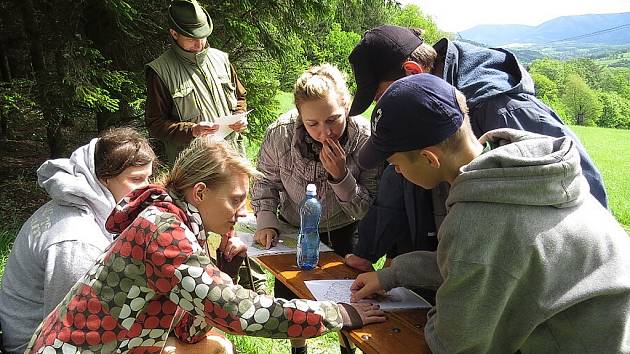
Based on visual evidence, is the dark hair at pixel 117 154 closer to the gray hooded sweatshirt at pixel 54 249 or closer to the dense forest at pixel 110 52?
the gray hooded sweatshirt at pixel 54 249

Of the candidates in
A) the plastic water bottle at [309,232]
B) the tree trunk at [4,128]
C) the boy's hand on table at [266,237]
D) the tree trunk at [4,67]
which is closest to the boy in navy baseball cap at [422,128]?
the plastic water bottle at [309,232]

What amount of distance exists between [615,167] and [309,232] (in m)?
15.6

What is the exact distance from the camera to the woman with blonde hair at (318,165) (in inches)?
97.0

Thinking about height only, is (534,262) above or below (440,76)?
below

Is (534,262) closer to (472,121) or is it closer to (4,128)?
(472,121)

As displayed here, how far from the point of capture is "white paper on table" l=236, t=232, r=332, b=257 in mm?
2523

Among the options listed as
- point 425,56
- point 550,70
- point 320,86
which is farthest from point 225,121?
point 550,70

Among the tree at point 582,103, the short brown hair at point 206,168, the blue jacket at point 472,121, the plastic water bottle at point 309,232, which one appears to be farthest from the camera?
the tree at point 582,103

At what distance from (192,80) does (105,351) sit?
253 cm

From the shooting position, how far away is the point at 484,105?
195cm

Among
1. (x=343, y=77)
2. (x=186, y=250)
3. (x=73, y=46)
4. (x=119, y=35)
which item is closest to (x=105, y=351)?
(x=186, y=250)

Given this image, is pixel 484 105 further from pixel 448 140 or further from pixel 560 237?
pixel 560 237

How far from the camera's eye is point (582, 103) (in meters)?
78.5

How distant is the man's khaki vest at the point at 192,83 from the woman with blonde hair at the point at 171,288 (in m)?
2.09
